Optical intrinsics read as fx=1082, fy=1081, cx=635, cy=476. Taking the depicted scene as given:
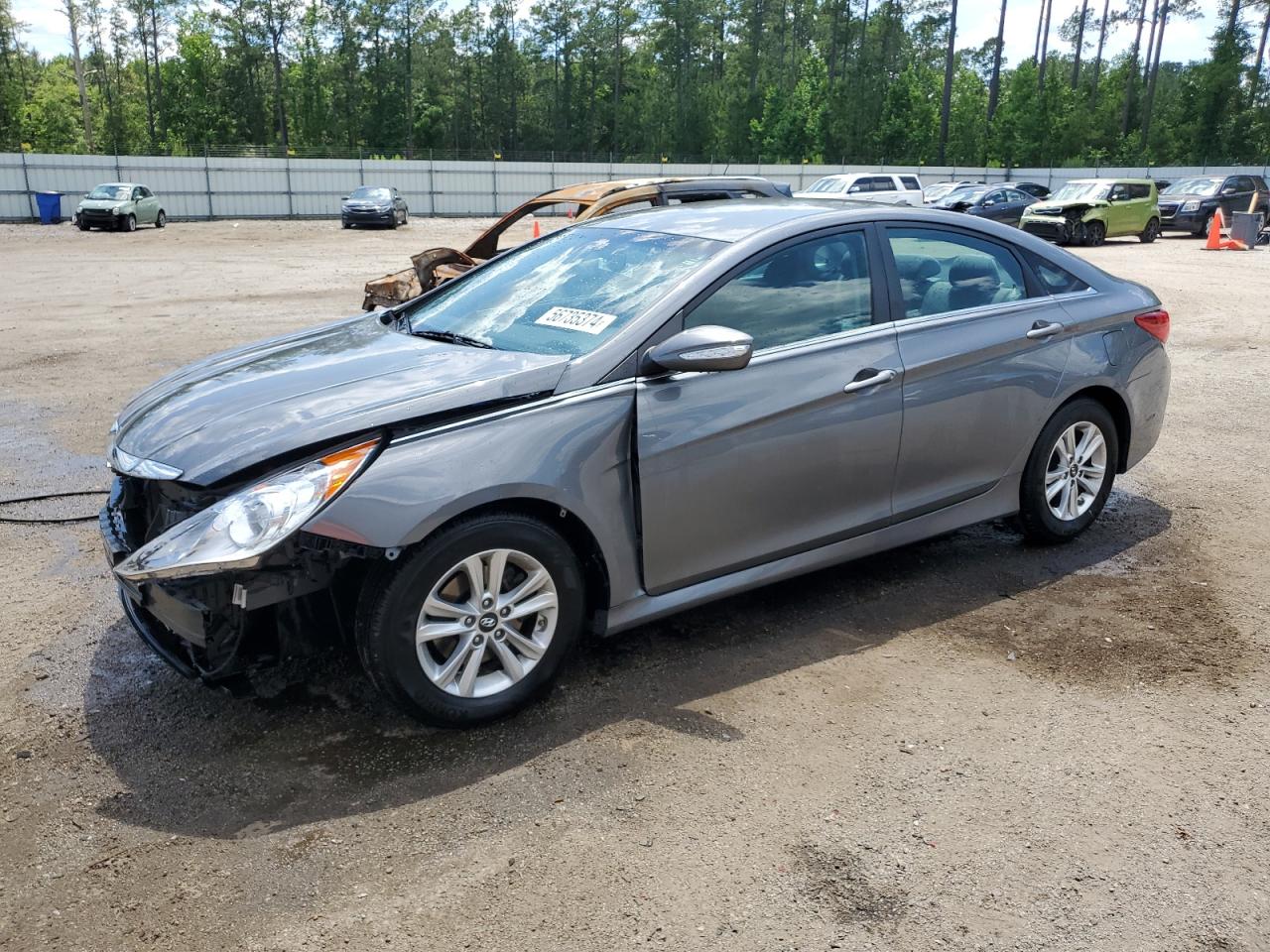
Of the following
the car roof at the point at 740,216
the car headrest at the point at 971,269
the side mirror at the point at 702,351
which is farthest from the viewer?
the car headrest at the point at 971,269

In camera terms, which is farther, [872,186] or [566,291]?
[872,186]

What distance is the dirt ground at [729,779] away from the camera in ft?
8.91

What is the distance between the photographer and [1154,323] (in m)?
5.43

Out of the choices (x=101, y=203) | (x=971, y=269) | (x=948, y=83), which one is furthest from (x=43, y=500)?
(x=948, y=83)

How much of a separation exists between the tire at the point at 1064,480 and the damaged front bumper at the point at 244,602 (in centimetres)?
322

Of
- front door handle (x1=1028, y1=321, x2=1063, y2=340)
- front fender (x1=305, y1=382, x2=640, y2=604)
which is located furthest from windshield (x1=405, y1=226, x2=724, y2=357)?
front door handle (x1=1028, y1=321, x2=1063, y2=340)

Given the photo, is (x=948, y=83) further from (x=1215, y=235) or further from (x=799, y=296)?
(x=799, y=296)

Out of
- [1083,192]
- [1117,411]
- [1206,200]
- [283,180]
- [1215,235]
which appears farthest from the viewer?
[283,180]

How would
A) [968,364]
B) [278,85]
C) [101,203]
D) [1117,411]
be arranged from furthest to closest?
[278,85]
[101,203]
[1117,411]
[968,364]

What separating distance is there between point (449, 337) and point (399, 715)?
1.48 m

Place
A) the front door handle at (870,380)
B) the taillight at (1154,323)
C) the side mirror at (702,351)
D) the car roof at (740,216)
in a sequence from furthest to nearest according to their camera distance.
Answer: the taillight at (1154,323)
the car roof at (740,216)
the front door handle at (870,380)
the side mirror at (702,351)

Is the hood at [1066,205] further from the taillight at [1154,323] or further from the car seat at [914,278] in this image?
the car seat at [914,278]

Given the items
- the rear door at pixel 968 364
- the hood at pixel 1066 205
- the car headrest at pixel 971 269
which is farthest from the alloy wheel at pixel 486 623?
the hood at pixel 1066 205

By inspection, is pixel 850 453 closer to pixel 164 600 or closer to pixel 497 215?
pixel 164 600
